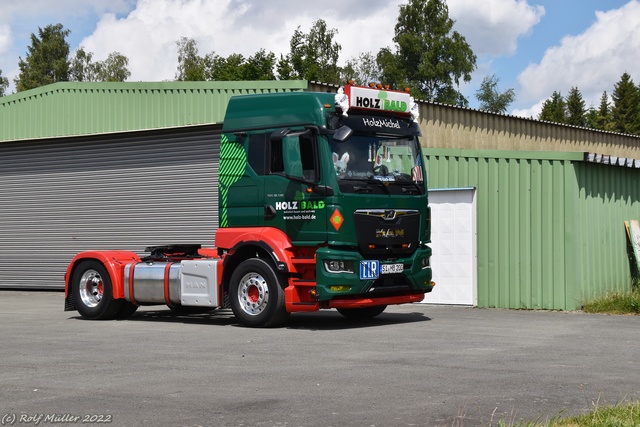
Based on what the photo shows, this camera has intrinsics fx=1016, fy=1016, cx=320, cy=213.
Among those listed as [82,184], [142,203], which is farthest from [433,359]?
[82,184]

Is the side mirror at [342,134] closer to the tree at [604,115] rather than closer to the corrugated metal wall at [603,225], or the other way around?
the corrugated metal wall at [603,225]

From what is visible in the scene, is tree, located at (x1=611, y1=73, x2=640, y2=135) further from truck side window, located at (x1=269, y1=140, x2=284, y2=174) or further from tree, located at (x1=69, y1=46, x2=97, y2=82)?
truck side window, located at (x1=269, y1=140, x2=284, y2=174)

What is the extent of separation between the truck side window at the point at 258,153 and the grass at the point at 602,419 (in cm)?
796

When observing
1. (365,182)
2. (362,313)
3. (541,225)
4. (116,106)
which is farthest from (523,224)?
(116,106)

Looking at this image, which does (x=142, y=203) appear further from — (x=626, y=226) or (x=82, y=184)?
(x=626, y=226)

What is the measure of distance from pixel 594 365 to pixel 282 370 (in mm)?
3169

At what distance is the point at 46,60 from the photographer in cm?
9225

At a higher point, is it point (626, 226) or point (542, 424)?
point (626, 226)

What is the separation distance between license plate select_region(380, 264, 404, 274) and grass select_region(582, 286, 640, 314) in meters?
4.52

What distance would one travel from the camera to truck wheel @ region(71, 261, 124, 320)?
16172 millimetres

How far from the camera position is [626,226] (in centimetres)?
1942

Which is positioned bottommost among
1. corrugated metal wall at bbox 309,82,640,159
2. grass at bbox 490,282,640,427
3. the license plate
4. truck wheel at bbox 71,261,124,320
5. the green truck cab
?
grass at bbox 490,282,640,427

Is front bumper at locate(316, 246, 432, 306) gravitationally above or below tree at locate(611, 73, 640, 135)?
below

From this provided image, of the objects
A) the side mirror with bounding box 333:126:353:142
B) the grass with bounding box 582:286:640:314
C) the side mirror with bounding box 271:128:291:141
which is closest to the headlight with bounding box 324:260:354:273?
the side mirror with bounding box 333:126:353:142
